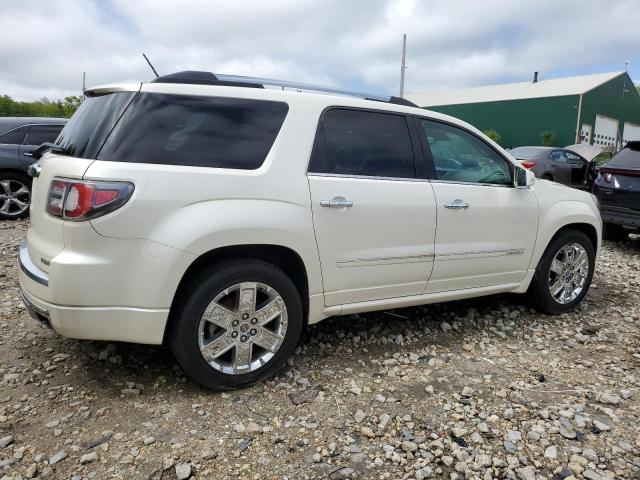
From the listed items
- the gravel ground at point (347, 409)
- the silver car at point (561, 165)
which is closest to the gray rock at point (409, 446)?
the gravel ground at point (347, 409)

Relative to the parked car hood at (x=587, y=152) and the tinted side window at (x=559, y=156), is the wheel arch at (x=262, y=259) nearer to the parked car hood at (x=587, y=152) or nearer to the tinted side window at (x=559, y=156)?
the tinted side window at (x=559, y=156)

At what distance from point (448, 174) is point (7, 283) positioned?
4.13 meters

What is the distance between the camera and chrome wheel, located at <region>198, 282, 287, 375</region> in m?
2.93

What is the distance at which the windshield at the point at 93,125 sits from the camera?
2.79 metres

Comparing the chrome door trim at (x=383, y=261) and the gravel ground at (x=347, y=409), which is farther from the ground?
the chrome door trim at (x=383, y=261)

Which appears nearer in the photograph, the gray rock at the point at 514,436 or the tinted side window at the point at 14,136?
the gray rock at the point at 514,436

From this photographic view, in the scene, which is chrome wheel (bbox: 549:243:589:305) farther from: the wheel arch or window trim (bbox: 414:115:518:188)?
the wheel arch

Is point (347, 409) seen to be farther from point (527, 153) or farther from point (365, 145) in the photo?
point (527, 153)

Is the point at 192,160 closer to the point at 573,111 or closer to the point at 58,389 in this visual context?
the point at 58,389

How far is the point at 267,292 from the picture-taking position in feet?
10.0

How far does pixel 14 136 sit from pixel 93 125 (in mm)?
6388

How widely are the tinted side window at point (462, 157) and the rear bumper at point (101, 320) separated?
2.18 metres

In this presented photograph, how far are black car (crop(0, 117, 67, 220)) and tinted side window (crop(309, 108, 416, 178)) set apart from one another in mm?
6326

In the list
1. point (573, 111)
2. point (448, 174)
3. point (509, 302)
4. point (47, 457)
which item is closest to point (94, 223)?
point (47, 457)
